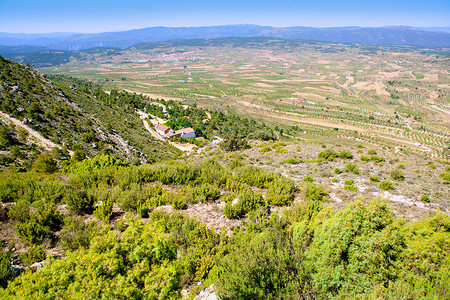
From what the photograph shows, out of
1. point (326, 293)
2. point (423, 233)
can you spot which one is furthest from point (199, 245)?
point (423, 233)

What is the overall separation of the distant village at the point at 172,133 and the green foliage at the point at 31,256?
43.5 m

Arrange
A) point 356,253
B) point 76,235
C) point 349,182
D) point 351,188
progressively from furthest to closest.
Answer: point 349,182 < point 351,188 < point 76,235 < point 356,253

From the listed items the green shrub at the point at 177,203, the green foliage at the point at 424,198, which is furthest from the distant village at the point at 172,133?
the green foliage at the point at 424,198

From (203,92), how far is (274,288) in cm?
11949

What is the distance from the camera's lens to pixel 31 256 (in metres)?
5.52

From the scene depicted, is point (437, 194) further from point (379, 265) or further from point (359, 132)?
point (359, 132)

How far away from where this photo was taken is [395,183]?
12906mm

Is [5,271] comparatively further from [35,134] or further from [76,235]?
[35,134]

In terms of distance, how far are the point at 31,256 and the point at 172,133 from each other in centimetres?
4460

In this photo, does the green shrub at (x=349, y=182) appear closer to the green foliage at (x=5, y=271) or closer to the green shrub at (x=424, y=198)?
the green shrub at (x=424, y=198)

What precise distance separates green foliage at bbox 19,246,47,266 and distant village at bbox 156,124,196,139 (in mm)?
43537

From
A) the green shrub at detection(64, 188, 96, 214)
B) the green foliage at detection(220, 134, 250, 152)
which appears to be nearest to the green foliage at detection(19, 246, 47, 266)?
the green shrub at detection(64, 188, 96, 214)

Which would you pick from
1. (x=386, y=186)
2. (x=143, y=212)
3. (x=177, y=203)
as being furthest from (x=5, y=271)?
(x=386, y=186)

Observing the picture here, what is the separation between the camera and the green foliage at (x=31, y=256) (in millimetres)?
5461
